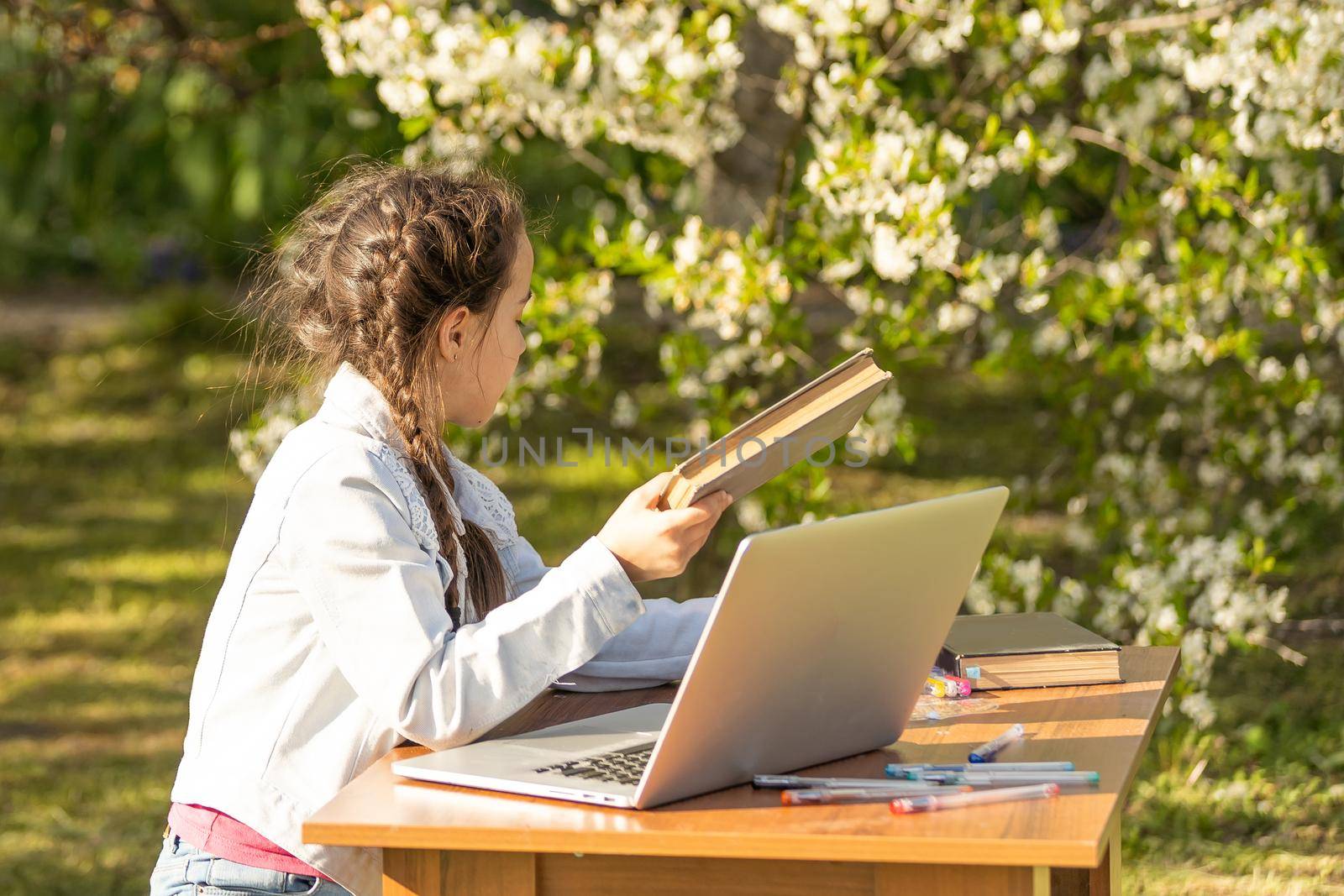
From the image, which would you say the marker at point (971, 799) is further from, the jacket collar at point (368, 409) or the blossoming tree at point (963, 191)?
the blossoming tree at point (963, 191)

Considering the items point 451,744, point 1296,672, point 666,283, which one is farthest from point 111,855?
point 1296,672

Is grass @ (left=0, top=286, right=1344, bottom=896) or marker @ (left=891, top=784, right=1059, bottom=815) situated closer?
marker @ (left=891, top=784, right=1059, bottom=815)

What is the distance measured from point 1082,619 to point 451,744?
11.7 feet

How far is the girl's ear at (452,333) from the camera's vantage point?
197cm

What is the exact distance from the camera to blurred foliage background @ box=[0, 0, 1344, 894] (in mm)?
3758

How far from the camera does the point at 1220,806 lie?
3.81 metres

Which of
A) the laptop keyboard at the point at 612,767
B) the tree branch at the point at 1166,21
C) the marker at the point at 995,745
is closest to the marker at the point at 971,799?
the marker at the point at 995,745

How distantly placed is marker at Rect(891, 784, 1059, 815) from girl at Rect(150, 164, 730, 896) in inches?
15.0

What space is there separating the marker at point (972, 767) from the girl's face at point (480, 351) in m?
0.72

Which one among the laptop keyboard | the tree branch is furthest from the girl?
the tree branch

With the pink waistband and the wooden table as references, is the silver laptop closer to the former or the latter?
the wooden table

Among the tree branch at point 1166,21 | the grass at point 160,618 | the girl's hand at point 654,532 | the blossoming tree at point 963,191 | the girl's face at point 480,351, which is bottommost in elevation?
the grass at point 160,618

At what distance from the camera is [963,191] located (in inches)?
145

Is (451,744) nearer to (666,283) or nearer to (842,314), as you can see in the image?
(666,283)
